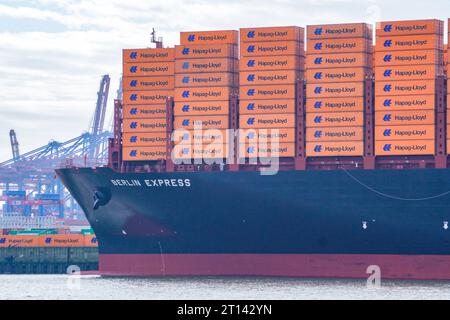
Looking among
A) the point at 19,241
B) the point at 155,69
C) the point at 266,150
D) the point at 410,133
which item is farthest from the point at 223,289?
the point at 19,241

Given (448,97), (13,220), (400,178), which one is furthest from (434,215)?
(13,220)

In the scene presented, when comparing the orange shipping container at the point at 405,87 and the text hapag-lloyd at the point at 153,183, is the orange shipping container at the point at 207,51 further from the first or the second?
the orange shipping container at the point at 405,87

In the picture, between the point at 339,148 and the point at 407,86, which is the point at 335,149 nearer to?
the point at 339,148

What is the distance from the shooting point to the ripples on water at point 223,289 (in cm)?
6094

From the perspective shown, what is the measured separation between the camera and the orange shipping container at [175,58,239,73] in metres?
78.1

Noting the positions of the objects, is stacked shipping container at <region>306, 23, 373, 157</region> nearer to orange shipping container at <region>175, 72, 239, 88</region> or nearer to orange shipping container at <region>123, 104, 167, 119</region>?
orange shipping container at <region>175, 72, 239, 88</region>

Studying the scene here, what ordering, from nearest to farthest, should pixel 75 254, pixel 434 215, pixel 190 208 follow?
pixel 434 215 < pixel 190 208 < pixel 75 254

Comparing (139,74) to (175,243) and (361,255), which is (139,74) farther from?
(361,255)

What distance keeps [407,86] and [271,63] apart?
964 centimetres

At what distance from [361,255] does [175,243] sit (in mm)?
13749

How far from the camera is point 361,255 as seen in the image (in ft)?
244

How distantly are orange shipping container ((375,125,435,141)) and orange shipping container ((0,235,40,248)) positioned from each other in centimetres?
4511
